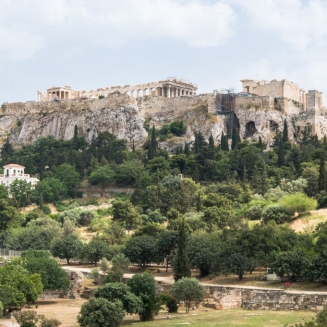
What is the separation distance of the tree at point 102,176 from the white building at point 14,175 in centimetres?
818

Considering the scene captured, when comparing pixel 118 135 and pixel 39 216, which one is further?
pixel 118 135

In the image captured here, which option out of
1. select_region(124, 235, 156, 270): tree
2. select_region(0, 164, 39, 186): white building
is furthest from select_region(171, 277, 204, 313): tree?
select_region(0, 164, 39, 186): white building

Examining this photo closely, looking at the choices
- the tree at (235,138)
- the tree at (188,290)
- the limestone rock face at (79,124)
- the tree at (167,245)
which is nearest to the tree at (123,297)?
the tree at (188,290)

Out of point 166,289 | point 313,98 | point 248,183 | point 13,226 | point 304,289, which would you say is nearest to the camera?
point 304,289

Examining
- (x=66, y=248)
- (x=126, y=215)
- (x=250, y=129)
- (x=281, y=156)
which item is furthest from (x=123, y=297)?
(x=250, y=129)

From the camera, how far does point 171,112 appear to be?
127 metres

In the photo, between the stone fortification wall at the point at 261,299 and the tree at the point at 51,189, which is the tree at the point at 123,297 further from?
the tree at the point at 51,189

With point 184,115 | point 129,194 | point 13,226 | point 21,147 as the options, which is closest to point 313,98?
point 184,115

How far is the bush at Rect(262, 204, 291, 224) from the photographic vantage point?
6794 cm

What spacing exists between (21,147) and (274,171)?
53.3 m

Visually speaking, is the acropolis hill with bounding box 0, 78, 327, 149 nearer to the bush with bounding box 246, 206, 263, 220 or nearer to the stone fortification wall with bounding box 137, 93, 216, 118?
the stone fortification wall with bounding box 137, 93, 216, 118

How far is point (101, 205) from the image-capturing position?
9594 centimetres

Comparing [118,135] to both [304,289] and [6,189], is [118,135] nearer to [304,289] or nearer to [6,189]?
[6,189]

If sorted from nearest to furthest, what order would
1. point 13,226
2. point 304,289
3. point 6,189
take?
point 304,289, point 13,226, point 6,189
